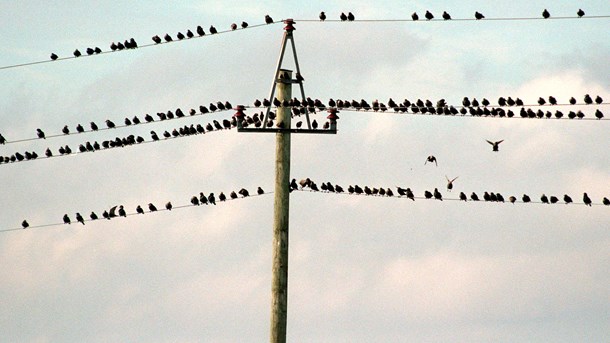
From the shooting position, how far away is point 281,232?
82.8ft

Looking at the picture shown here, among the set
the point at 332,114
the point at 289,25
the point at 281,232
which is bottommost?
the point at 281,232

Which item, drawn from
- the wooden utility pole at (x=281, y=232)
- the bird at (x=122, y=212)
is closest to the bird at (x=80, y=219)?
the bird at (x=122, y=212)

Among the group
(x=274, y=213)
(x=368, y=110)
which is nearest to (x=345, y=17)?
(x=368, y=110)

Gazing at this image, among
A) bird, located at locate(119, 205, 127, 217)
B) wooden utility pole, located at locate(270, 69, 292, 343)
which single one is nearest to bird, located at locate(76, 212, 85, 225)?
bird, located at locate(119, 205, 127, 217)

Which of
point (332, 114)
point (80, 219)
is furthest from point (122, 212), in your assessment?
point (332, 114)

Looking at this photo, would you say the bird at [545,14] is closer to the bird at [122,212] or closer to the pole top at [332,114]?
the pole top at [332,114]

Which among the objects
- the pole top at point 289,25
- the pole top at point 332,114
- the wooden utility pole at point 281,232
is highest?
the pole top at point 289,25

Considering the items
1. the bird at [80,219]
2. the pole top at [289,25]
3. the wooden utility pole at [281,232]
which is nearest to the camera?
the wooden utility pole at [281,232]

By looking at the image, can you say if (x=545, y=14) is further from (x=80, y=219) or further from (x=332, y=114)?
(x=80, y=219)

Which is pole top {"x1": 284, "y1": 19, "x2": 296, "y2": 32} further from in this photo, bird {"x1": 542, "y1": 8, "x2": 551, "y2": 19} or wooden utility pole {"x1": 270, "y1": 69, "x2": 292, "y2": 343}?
bird {"x1": 542, "y1": 8, "x2": 551, "y2": 19}

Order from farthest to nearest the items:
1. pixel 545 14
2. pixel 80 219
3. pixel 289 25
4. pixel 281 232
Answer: pixel 80 219 → pixel 545 14 → pixel 289 25 → pixel 281 232

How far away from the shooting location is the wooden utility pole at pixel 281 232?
25.1m

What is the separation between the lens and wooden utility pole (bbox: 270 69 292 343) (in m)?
25.1

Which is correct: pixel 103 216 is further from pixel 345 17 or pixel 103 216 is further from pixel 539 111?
pixel 539 111
